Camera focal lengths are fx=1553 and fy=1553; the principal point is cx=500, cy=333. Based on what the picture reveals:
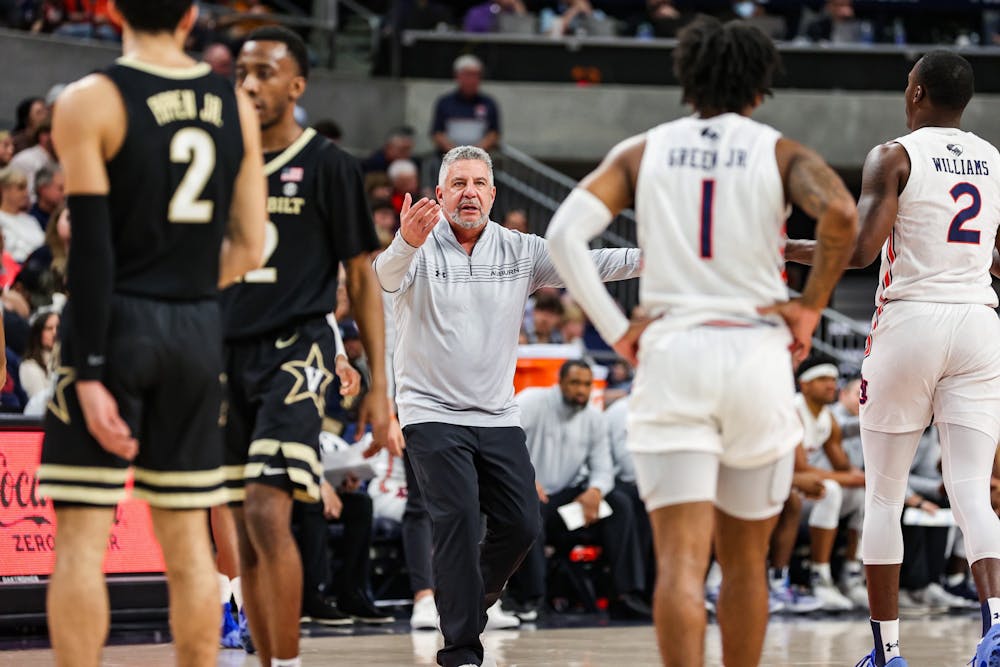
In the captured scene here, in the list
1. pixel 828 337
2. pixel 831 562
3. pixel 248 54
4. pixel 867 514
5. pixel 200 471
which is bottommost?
pixel 831 562

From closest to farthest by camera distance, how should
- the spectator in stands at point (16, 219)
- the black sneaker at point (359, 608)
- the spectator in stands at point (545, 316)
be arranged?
the black sneaker at point (359, 608) < the spectator in stands at point (16, 219) < the spectator in stands at point (545, 316)

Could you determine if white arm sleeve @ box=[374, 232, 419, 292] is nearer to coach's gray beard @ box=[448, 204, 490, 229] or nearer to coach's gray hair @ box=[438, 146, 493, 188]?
coach's gray beard @ box=[448, 204, 490, 229]

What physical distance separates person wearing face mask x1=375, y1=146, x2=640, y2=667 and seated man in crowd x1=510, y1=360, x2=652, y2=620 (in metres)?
3.80

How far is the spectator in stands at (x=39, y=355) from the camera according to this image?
9.36 metres

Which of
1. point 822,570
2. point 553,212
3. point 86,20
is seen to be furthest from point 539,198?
point 822,570

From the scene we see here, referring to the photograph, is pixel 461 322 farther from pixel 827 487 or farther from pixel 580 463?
pixel 827 487

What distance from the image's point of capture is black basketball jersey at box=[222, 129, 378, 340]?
18.0 feet

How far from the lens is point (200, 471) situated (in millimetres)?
4566

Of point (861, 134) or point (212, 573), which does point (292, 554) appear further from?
point (861, 134)

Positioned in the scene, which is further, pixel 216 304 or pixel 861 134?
pixel 861 134

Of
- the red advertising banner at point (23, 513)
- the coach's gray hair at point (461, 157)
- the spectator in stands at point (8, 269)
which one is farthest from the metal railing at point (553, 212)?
the coach's gray hair at point (461, 157)

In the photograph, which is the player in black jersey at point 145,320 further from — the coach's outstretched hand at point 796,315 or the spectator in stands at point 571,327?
the spectator in stands at point 571,327

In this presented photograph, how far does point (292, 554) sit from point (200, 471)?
2.83 ft

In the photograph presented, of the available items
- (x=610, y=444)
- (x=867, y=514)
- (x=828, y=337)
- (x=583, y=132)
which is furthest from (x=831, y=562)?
(x=583, y=132)
